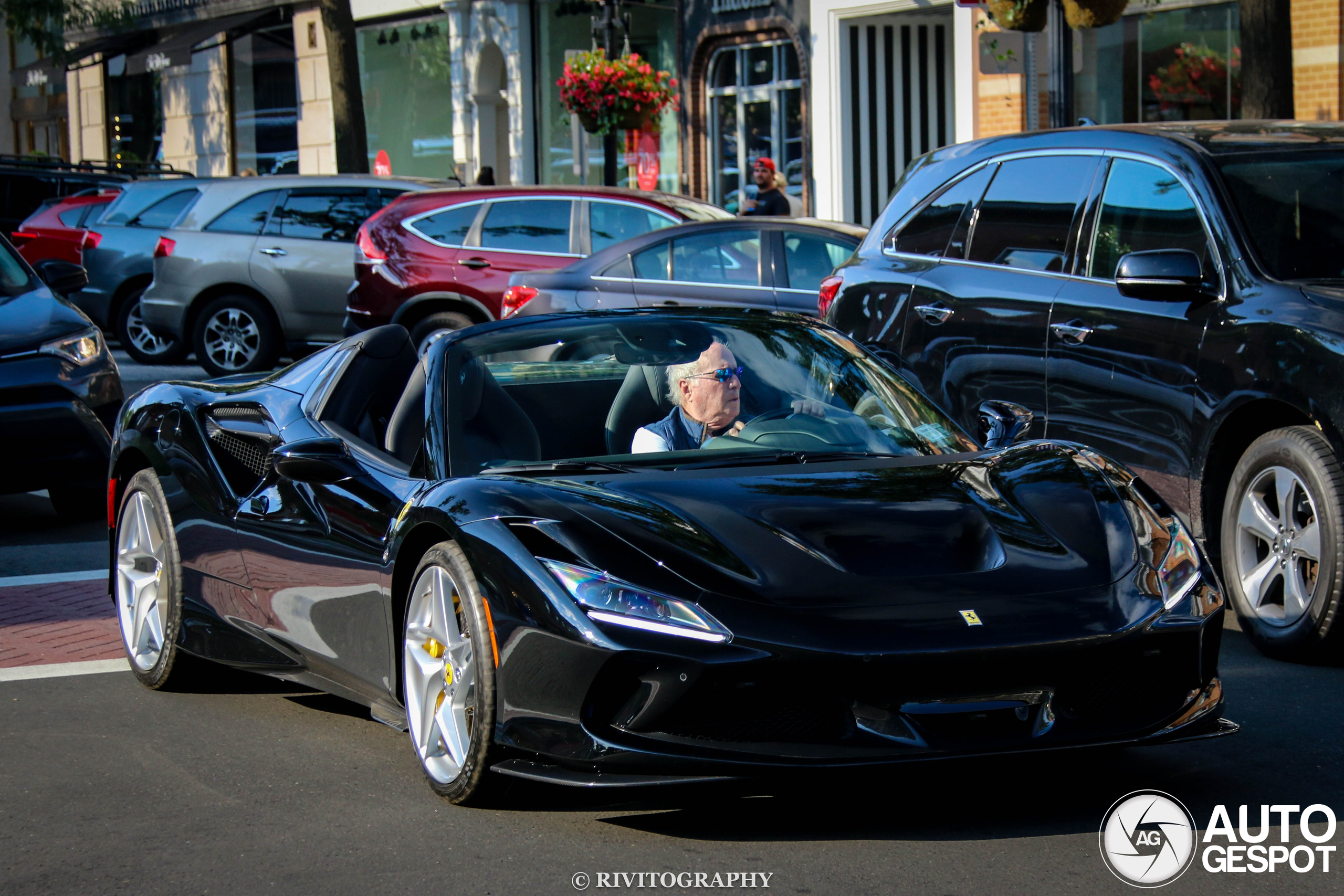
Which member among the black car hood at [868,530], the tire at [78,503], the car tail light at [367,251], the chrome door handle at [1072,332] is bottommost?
the tire at [78,503]

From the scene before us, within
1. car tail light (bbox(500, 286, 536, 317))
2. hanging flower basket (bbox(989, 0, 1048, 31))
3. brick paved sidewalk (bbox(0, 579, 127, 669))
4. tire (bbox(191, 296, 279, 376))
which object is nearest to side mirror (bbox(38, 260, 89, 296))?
brick paved sidewalk (bbox(0, 579, 127, 669))

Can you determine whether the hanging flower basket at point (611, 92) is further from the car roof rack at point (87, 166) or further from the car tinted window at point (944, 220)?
the car tinted window at point (944, 220)

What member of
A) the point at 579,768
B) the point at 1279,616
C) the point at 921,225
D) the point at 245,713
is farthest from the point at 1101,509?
the point at 921,225

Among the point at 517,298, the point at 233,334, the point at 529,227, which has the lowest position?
the point at 233,334

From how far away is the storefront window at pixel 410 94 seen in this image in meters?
33.2

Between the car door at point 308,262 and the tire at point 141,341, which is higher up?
the car door at point 308,262

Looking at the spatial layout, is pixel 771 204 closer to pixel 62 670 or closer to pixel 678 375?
pixel 62 670

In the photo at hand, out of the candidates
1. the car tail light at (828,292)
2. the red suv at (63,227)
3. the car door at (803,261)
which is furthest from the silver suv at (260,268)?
the car tail light at (828,292)

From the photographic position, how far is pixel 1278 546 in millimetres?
6090

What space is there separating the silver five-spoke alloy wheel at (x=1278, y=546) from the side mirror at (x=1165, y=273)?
728 mm

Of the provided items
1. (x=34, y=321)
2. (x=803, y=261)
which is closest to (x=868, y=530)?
(x=34, y=321)

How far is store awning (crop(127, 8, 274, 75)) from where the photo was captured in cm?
3731

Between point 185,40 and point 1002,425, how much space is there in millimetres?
36041

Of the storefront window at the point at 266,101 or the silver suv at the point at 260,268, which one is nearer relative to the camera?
the silver suv at the point at 260,268
